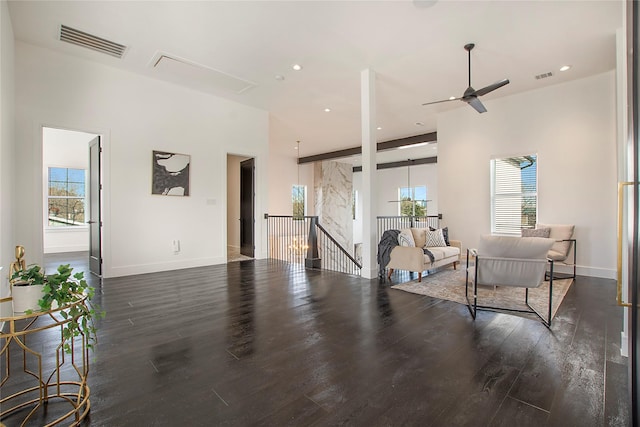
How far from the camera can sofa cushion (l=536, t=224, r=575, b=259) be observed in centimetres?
510

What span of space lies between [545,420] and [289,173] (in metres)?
10.8

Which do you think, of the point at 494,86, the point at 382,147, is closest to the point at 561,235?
the point at 494,86

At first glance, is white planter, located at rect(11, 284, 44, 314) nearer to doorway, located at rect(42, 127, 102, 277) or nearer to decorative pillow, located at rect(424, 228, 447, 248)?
decorative pillow, located at rect(424, 228, 447, 248)

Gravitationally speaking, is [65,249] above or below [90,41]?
below

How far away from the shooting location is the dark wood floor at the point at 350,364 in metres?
1.66

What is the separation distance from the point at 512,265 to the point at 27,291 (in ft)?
12.7

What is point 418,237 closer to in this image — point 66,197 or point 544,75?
point 544,75

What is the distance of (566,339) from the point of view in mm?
2635

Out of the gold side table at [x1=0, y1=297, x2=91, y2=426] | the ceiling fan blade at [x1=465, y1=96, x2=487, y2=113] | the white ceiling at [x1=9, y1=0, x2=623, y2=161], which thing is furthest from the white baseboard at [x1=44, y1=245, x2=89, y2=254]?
the ceiling fan blade at [x1=465, y1=96, x2=487, y2=113]

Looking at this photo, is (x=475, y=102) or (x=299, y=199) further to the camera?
(x=299, y=199)

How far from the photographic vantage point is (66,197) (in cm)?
835

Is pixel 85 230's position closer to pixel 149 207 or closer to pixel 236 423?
pixel 149 207

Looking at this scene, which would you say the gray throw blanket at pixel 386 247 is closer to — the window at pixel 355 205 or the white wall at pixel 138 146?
the white wall at pixel 138 146

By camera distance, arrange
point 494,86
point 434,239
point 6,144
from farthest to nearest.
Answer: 1. point 434,239
2. point 494,86
3. point 6,144
